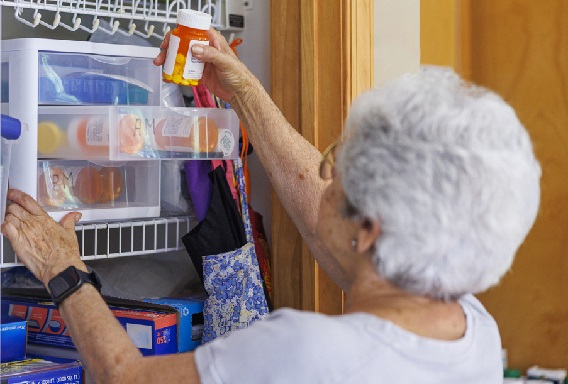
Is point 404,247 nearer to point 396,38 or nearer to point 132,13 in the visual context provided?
point 132,13

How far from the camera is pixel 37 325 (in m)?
1.96

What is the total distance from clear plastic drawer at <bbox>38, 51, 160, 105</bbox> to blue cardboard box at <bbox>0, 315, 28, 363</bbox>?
0.45 metres

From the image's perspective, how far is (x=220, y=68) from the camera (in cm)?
189

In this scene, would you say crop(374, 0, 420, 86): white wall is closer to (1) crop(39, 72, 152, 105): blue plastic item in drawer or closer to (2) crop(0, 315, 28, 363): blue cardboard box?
(1) crop(39, 72, 152, 105): blue plastic item in drawer

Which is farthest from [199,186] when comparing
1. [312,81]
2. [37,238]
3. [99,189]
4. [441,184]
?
[441,184]

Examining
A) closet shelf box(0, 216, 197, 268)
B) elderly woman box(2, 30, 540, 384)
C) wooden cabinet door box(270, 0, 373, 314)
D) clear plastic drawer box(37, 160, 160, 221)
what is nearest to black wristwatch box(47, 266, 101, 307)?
elderly woman box(2, 30, 540, 384)

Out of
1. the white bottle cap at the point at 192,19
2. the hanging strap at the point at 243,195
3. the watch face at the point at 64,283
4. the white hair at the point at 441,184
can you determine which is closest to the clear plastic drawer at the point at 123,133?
the hanging strap at the point at 243,195

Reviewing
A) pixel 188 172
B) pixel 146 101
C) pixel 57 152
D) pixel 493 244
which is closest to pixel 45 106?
pixel 57 152

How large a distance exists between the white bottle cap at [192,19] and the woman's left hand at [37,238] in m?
0.45

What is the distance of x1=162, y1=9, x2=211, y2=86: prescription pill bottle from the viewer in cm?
175

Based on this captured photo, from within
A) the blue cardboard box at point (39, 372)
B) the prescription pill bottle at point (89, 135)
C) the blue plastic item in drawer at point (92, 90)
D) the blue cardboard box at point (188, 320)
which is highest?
the blue plastic item in drawer at point (92, 90)

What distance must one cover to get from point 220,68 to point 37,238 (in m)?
0.52

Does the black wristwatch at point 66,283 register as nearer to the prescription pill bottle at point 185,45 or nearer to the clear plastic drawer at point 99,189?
the clear plastic drawer at point 99,189

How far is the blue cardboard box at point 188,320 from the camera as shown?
1.95m
